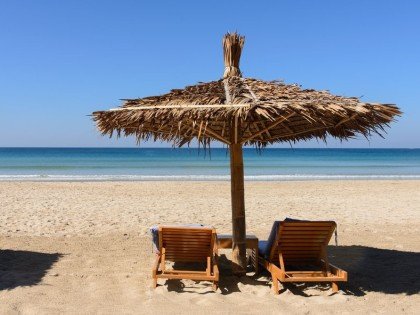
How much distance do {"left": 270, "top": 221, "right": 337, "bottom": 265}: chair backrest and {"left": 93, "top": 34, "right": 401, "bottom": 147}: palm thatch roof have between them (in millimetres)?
997

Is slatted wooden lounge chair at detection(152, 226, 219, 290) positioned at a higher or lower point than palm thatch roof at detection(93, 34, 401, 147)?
lower

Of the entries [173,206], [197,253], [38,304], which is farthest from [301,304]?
[173,206]

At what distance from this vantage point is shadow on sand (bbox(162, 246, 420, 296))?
183 inches

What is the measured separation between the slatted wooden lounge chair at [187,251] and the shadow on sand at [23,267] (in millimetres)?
1314

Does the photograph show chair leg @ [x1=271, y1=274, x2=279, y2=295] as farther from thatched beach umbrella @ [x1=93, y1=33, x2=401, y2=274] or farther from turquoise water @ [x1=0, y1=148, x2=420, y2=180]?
turquoise water @ [x1=0, y1=148, x2=420, y2=180]

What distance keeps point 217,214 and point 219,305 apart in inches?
244

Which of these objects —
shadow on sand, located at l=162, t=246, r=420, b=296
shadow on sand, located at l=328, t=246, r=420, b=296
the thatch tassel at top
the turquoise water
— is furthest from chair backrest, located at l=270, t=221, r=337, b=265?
the thatch tassel at top

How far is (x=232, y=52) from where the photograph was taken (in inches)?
213

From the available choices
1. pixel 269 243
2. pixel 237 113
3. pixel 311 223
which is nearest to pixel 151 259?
pixel 269 243

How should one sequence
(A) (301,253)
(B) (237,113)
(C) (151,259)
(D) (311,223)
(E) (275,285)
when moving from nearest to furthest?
(B) (237,113) < (E) (275,285) < (D) (311,223) < (A) (301,253) < (C) (151,259)

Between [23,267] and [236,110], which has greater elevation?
[236,110]

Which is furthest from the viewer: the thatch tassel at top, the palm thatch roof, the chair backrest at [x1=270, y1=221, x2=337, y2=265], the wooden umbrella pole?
the thatch tassel at top

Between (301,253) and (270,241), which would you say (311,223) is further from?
(270,241)

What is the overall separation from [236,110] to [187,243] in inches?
63.0
